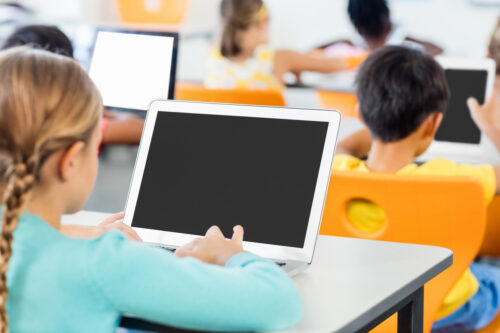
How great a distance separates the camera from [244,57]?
3754 millimetres

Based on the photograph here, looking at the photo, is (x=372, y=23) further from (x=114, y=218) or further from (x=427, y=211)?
(x=114, y=218)

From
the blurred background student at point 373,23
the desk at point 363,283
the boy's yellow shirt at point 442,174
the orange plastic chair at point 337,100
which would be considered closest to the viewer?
the desk at point 363,283

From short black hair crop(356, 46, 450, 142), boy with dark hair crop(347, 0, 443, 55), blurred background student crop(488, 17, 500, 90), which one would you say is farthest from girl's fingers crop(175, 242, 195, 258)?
boy with dark hair crop(347, 0, 443, 55)

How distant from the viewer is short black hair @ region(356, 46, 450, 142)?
1.87 metres

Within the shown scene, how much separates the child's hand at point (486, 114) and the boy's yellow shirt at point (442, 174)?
1.78 ft

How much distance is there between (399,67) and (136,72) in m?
0.63

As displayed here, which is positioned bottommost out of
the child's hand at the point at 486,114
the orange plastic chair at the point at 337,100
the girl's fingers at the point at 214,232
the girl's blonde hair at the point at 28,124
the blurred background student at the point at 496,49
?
the orange plastic chair at the point at 337,100

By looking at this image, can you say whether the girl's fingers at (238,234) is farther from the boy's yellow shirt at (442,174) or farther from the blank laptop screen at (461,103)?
the blank laptop screen at (461,103)

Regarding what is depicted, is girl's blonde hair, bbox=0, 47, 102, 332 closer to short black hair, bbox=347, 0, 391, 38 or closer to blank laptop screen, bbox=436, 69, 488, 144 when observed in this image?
blank laptop screen, bbox=436, 69, 488, 144

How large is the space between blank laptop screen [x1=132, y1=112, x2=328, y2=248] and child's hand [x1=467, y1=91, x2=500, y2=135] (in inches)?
46.5

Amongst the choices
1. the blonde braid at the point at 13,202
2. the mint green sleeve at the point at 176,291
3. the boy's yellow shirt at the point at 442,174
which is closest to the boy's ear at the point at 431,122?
the boy's yellow shirt at the point at 442,174

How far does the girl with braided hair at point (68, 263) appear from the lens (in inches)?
37.2

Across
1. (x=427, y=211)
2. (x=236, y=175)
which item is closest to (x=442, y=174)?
(x=427, y=211)

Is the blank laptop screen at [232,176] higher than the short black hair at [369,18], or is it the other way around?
the blank laptop screen at [232,176]
